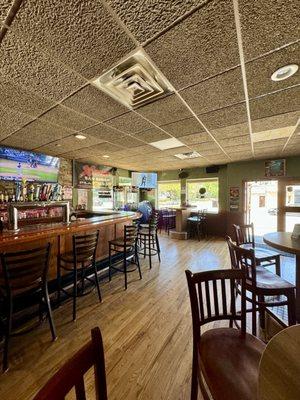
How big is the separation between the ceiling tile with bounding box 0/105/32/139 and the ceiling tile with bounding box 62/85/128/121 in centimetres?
85

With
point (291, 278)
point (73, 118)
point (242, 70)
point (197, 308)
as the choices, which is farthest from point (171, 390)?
point (73, 118)

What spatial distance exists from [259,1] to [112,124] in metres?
2.33

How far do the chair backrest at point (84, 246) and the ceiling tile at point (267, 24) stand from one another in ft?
8.18

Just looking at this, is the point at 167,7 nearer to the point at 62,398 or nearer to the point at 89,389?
the point at 62,398

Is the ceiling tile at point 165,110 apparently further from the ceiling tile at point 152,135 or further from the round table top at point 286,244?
the round table top at point 286,244

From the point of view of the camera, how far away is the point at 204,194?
25.8ft

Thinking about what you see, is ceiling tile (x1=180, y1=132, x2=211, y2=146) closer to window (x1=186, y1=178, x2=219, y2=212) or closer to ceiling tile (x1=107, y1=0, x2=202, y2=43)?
ceiling tile (x1=107, y1=0, x2=202, y2=43)

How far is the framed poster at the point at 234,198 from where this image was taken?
21.5 ft

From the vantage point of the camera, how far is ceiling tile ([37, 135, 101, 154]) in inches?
154

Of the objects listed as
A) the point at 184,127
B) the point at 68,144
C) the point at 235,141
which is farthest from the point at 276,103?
the point at 68,144

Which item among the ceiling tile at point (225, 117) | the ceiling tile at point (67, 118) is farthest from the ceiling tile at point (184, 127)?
the ceiling tile at point (67, 118)

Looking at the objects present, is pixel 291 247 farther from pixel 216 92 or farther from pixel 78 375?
pixel 78 375

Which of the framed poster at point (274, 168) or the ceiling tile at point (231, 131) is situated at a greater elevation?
the ceiling tile at point (231, 131)

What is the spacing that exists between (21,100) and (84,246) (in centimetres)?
192
